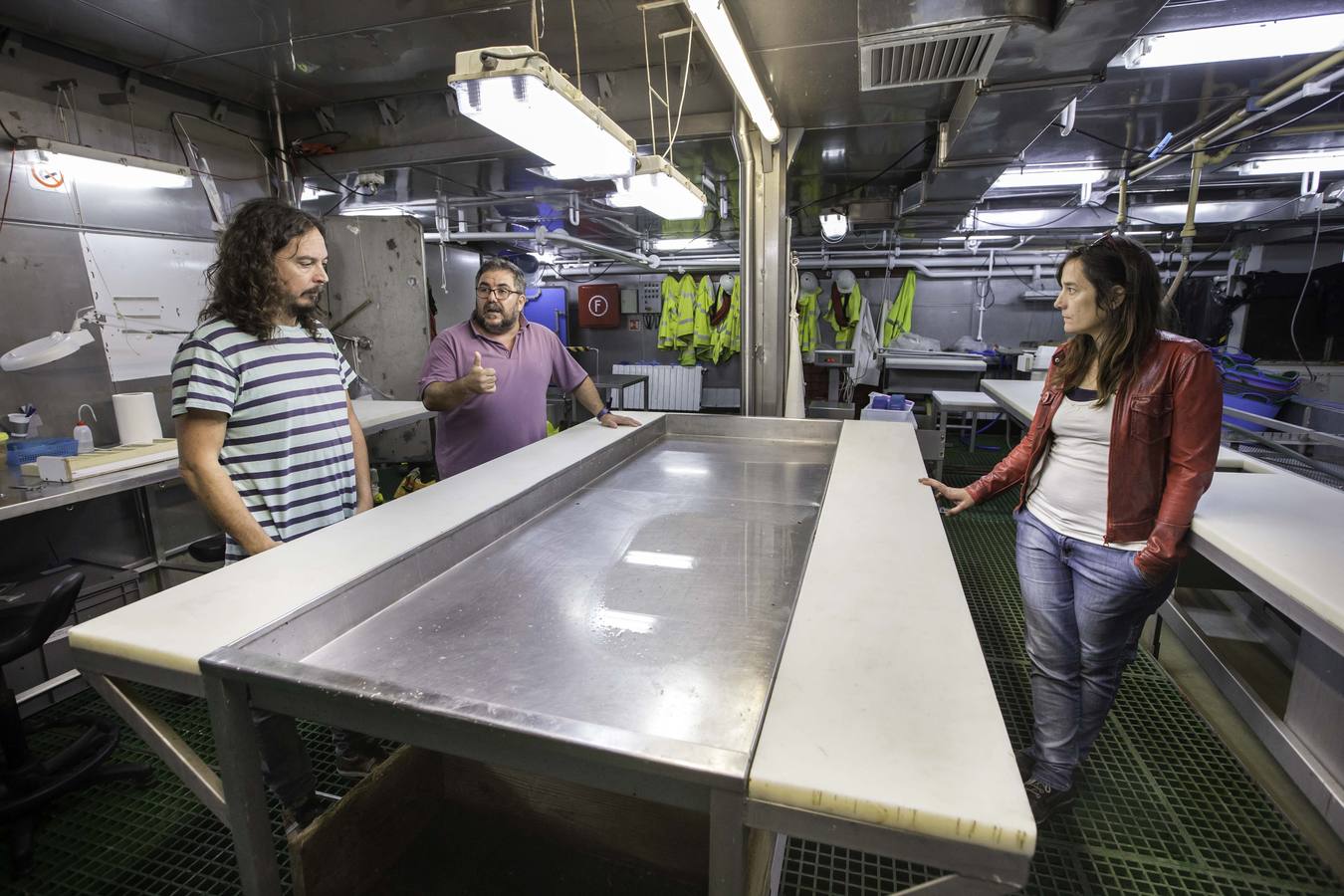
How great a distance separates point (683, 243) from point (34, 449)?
6.43 metres

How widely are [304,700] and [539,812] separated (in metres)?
0.66

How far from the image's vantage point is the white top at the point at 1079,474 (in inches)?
61.9

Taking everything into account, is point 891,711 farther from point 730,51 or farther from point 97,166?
point 97,166

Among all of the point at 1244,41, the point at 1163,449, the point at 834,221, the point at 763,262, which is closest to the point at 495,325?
the point at 763,262

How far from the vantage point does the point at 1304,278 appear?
6422mm

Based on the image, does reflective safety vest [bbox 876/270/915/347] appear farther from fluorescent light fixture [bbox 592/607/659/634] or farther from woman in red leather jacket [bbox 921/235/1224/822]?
fluorescent light fixture [bbox 592/607/659/634]

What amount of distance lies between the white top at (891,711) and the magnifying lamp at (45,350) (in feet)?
10.2

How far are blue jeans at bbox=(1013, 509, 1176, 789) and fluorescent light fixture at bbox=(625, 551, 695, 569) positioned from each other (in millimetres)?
1033

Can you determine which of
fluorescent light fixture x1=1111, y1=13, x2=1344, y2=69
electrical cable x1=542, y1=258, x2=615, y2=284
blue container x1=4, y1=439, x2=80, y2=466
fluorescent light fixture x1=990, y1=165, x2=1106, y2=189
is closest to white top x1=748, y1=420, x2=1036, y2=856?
fluorescent light fixture x1=1111, y1=13, x2=1344, y2=69

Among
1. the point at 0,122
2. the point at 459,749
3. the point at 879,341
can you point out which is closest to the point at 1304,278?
the point at 879,341

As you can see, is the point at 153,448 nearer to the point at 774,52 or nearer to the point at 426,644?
the point at 426,644

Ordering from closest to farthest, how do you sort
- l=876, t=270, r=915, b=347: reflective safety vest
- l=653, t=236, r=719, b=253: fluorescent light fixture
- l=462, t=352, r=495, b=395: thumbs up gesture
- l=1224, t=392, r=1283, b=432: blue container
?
l=462, t=352, r=495, b=395: thumbs up gesture
l=1224, t=392, r=1283, b=432: blue container
l=653, t=236, r=719, b=253: fluorescent light fixture
l=876, t=270, r=915, b=347: reflective safety vest

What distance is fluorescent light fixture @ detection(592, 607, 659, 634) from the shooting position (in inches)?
44.6

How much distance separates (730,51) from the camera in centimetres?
172
